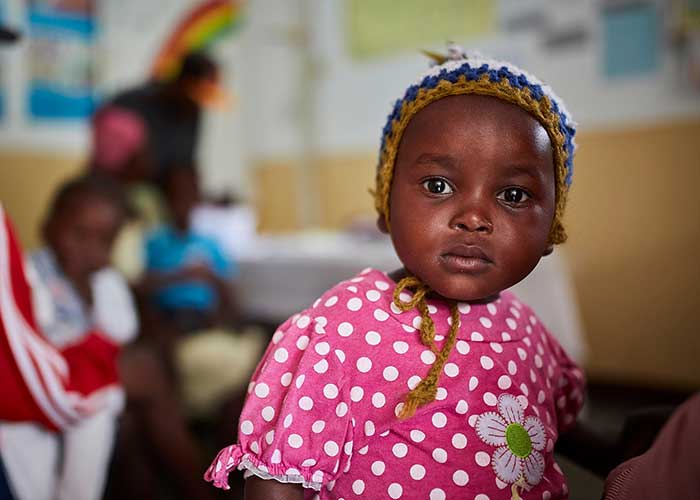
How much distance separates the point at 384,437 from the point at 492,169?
0.32 m

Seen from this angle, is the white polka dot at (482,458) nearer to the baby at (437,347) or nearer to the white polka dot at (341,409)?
the baby at (437,347)

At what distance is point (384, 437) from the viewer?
0.71 m

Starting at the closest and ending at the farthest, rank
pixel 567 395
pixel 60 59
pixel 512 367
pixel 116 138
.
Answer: pixel 512 367 < pixel 567 395 < pixel 116 138 < pixel 60 59

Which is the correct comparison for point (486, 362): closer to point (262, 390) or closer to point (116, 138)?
point (262, 390)

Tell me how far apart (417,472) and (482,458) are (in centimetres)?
7

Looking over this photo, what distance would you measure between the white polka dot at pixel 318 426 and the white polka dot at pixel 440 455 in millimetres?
128

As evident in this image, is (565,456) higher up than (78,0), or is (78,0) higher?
(78,0)

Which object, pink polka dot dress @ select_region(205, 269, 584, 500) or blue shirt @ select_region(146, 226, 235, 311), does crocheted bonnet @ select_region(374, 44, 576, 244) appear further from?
blue shirt @ select_region(146, 226, 235, 311)

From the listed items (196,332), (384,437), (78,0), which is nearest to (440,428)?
(384,437)

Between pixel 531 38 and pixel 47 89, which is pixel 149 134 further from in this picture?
pixel 531 38

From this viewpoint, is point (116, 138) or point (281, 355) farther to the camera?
point (116, 138)

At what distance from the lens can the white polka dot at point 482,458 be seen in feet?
2.30

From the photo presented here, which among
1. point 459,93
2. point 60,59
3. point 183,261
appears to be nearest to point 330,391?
point 459,93

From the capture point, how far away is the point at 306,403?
2.22ft
